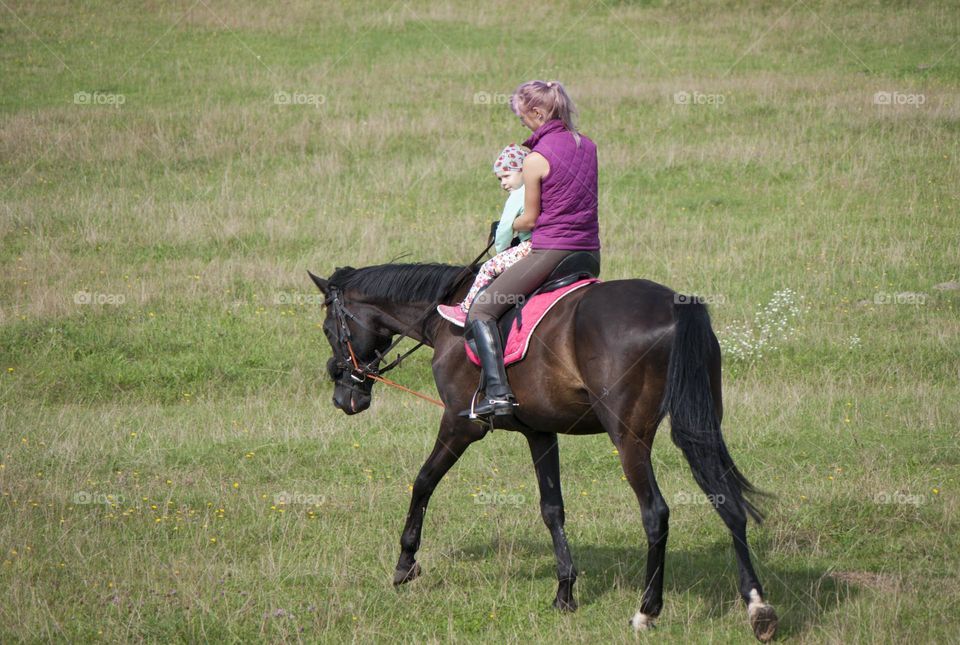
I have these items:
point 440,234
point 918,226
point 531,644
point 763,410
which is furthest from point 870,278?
Result: point 531,644

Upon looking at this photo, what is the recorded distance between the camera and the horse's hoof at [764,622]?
6.39 m

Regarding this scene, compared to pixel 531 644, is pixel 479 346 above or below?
above

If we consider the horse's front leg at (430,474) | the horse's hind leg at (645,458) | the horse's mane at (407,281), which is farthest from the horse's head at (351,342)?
the horse's hind leg at (645,458)

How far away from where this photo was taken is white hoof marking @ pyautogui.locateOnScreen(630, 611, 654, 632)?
6785 mm

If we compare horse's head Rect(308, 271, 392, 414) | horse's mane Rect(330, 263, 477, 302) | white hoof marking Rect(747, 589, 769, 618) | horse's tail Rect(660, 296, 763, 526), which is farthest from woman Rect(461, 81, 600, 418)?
white hoof marking Rect(747, 589, 769, 618)

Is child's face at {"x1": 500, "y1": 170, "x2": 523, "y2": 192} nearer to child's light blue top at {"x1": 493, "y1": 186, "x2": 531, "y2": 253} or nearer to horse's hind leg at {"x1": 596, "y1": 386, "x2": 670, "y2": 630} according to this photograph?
child's light blue top at {"x1": 493, "y1": 186, "x2": 531, "y2": 253}

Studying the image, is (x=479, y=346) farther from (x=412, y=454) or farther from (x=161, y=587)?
(x=412, y=454)

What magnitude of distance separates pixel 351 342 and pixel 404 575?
1.96 m

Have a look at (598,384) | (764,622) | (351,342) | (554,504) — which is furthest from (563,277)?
(764,622)

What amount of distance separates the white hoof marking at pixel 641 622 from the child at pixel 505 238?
2373 mm

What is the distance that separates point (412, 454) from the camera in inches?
419

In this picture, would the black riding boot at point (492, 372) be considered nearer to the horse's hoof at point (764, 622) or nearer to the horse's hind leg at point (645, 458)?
the horse's hind leg at point (645, 458)

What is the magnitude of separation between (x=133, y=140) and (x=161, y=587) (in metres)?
17.0

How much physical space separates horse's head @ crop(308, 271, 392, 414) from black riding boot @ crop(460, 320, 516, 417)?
142cm
